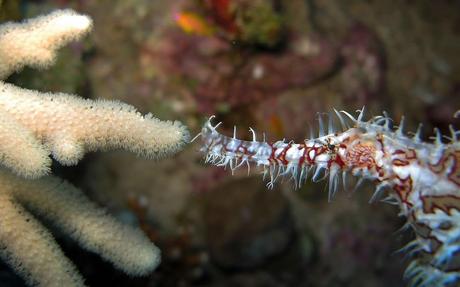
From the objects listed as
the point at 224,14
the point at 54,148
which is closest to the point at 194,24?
the point at 224,14

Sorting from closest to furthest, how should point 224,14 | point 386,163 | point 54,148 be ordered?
point 54,148, point 386,163, point 224,14

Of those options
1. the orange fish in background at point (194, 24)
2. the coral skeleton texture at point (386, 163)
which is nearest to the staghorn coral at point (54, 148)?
the coral skeleton texture at point (386, 163)

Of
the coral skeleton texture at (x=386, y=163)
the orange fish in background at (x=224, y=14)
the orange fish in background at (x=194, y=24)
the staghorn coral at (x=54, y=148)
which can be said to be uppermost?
A: the orange fish in background at (x=224, y=14)

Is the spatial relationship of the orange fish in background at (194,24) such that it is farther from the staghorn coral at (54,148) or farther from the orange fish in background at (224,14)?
the staghorn coral at (54,148)

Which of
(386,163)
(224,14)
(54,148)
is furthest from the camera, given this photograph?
(224,14)

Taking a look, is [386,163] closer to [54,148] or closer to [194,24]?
[54,148]

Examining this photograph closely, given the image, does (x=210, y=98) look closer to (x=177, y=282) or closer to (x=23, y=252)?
(x=177, y=282)

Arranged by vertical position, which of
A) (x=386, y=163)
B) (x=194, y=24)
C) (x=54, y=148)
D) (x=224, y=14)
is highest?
(x=224, y=14)

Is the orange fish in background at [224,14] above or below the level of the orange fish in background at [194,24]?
A: above
